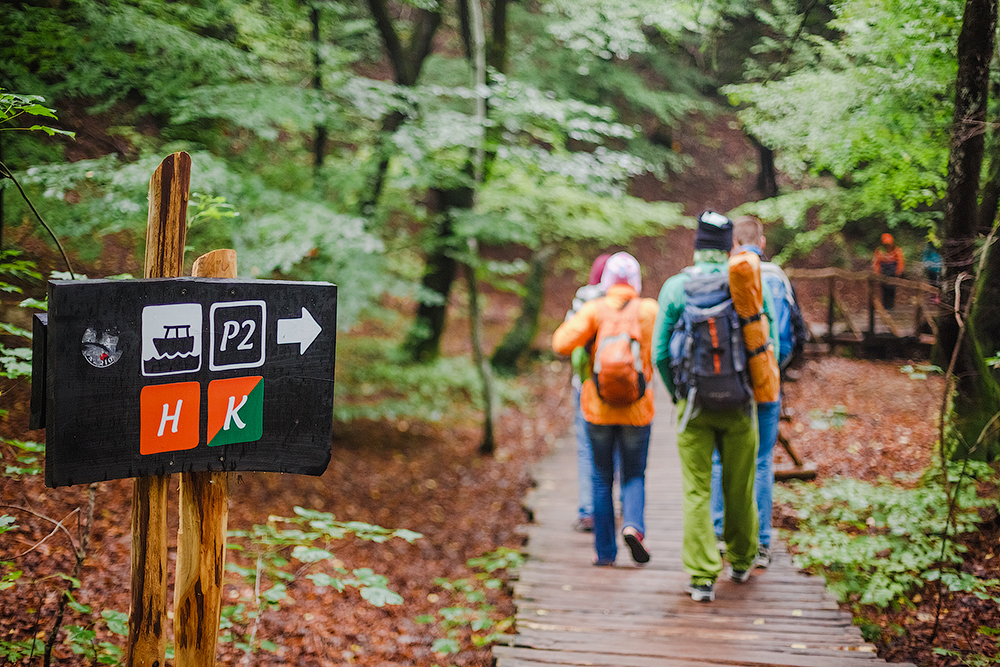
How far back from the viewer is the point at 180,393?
2.09 metres

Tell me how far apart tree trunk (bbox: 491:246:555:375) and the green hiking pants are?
30.9ft

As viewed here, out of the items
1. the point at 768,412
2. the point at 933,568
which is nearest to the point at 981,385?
the point at 933,568

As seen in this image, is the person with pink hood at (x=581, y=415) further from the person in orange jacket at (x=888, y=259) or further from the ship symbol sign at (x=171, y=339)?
the person in orange jacket at (x=888, y=259)

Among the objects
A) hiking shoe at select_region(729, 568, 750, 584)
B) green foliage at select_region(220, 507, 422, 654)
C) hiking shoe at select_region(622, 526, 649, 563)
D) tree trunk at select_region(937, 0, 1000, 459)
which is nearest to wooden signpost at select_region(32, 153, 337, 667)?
green foliage at select_region(220, 507, 422, 654)

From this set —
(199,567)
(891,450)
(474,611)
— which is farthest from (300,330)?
(891,450)

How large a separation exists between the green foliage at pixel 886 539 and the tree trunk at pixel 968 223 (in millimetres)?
485

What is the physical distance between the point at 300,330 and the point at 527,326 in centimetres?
1145

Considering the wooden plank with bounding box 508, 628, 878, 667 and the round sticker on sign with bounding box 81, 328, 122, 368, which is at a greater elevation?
the round sticker on sign with bounding box 81, 328, 122, 368

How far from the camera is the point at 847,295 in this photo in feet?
51.9

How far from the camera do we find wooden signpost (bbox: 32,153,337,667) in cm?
193

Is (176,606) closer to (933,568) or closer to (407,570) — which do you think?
(407,570)

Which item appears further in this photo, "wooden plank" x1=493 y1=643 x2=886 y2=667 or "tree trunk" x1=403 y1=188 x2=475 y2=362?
"tree trunk" x1=403 y1=188 x2=475 y2=362

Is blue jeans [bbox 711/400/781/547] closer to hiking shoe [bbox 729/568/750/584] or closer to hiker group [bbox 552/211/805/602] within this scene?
hiker group [bbox 552/211/805/602]

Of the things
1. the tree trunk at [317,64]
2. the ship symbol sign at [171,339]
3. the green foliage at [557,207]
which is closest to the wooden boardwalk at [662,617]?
the ship symbol sign at [171,339]
